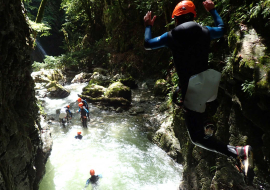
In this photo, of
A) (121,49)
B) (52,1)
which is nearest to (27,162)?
(121,49)

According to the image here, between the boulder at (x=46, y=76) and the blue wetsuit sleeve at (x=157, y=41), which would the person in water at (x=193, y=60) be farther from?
the boulder at (x=46, y=76)

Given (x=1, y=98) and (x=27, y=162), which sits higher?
(x=1, y=98)

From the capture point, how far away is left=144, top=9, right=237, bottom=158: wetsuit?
204 cm

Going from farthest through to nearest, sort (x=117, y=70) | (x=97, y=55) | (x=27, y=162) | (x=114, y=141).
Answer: (x=97, y=55) < (x=117, y=70) < (x=114, y=141) < (x=27, y=162)

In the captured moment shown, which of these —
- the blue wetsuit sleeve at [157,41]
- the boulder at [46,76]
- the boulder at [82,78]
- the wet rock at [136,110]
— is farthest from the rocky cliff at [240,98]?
the boulder at [82,78]

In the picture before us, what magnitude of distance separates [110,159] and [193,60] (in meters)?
6.34

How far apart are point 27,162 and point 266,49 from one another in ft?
18.5

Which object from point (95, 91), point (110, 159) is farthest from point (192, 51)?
point (95, 91)

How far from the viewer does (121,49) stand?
19094 mm

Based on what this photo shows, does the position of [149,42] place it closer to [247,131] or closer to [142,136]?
[247,131]

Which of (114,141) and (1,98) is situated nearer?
(1,98)

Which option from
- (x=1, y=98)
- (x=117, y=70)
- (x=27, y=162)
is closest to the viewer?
(x=1, y=98)

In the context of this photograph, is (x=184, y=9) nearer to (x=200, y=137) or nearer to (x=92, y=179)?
(x=200, y=137)

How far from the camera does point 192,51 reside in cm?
211
